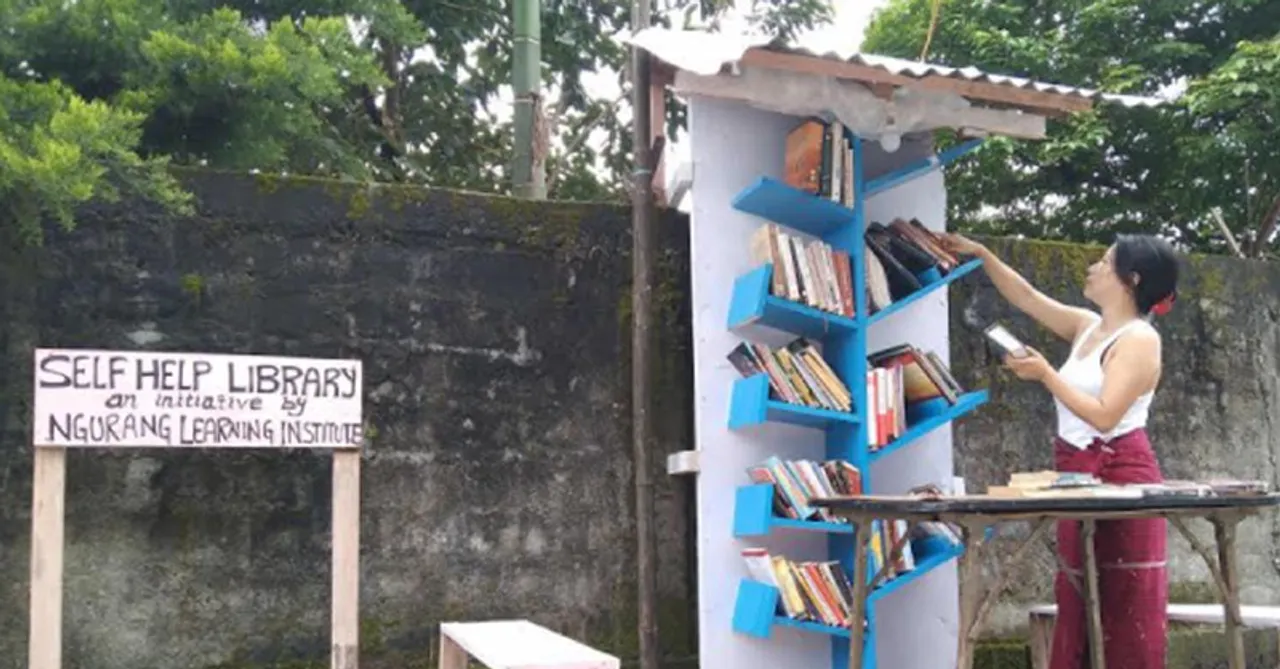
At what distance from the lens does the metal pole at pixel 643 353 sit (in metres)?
4.06

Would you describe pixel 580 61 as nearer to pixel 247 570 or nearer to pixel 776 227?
pixel 776 227

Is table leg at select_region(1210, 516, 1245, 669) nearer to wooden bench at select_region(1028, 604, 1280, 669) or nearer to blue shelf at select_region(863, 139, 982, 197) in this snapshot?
wooden bench at select_region(1028, 604, 1280, 669)

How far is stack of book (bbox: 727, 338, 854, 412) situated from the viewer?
3.83 meters

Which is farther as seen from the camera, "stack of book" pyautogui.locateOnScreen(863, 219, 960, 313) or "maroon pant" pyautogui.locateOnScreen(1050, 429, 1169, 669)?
"stack of book" pyautogui.locateOnScreen(863, 219, 960, 313)

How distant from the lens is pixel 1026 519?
114 inches

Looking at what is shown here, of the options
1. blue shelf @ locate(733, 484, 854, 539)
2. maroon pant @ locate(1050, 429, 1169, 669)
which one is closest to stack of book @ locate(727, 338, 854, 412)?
blue shelf @ locate(733, 484, 854, 539)

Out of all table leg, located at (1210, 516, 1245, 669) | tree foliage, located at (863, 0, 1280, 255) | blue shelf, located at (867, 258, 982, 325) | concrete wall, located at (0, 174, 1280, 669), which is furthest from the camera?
tree foliage, located at (863, 0, 1280, 255)

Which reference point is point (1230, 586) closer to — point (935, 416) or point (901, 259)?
point (935, 416)

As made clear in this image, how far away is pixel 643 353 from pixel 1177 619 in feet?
7.00

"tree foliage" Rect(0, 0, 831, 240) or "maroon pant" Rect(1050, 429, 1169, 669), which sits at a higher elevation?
"tree foliage" Rect(0, 0, 831, 240)

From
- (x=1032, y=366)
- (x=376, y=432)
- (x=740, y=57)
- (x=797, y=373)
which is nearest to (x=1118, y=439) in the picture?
(x=1032, y=366)

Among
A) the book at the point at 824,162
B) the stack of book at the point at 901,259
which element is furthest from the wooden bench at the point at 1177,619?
the book at the point at 824,162

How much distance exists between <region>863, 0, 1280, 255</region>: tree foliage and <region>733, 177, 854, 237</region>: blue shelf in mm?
4765

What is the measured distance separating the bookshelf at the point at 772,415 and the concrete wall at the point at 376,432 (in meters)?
0.33
